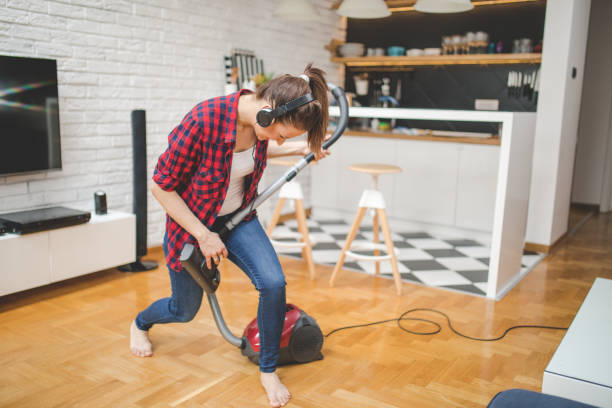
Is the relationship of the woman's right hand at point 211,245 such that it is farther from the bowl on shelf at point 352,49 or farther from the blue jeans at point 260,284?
the bowl on shelf at point 352,49

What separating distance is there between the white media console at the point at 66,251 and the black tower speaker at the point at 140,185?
0.35ft

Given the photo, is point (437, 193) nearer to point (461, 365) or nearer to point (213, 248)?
point (461, 365)

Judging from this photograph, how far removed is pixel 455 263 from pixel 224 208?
2341 mm

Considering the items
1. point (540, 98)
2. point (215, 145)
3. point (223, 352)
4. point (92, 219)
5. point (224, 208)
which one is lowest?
point (223, 352)

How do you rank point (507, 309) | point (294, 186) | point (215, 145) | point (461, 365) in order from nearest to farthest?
point (215, 145), point (461, 365), point (507, 309), point (294, 186)

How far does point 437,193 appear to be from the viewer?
185 inches

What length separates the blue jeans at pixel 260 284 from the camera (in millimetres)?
1895

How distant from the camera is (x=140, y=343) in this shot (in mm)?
2311

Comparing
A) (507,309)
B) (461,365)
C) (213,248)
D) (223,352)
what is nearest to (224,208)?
(213,248)

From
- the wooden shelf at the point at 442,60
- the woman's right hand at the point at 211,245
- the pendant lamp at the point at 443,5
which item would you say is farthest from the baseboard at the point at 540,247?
the woman's right hand at the point at 211,245

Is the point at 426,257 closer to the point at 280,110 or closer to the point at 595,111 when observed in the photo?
the point at 280,110

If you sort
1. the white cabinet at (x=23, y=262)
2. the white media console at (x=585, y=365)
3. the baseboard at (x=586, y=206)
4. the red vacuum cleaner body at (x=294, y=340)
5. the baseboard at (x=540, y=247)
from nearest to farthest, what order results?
1. the white media console at (x=585, y=365)
2. the red vacuum cleaner body at (x=294, y=340)
3. the white cabinet at (x=23, y=262)
4. the baseboard at (x=540, y=247)
5. the baseboard at (x=586, y=206)

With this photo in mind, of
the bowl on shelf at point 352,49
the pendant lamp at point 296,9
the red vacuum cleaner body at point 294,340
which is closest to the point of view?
the red vacuum cleaner body at point 294,340

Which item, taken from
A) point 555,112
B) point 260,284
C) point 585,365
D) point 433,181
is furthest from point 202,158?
point 433,181
